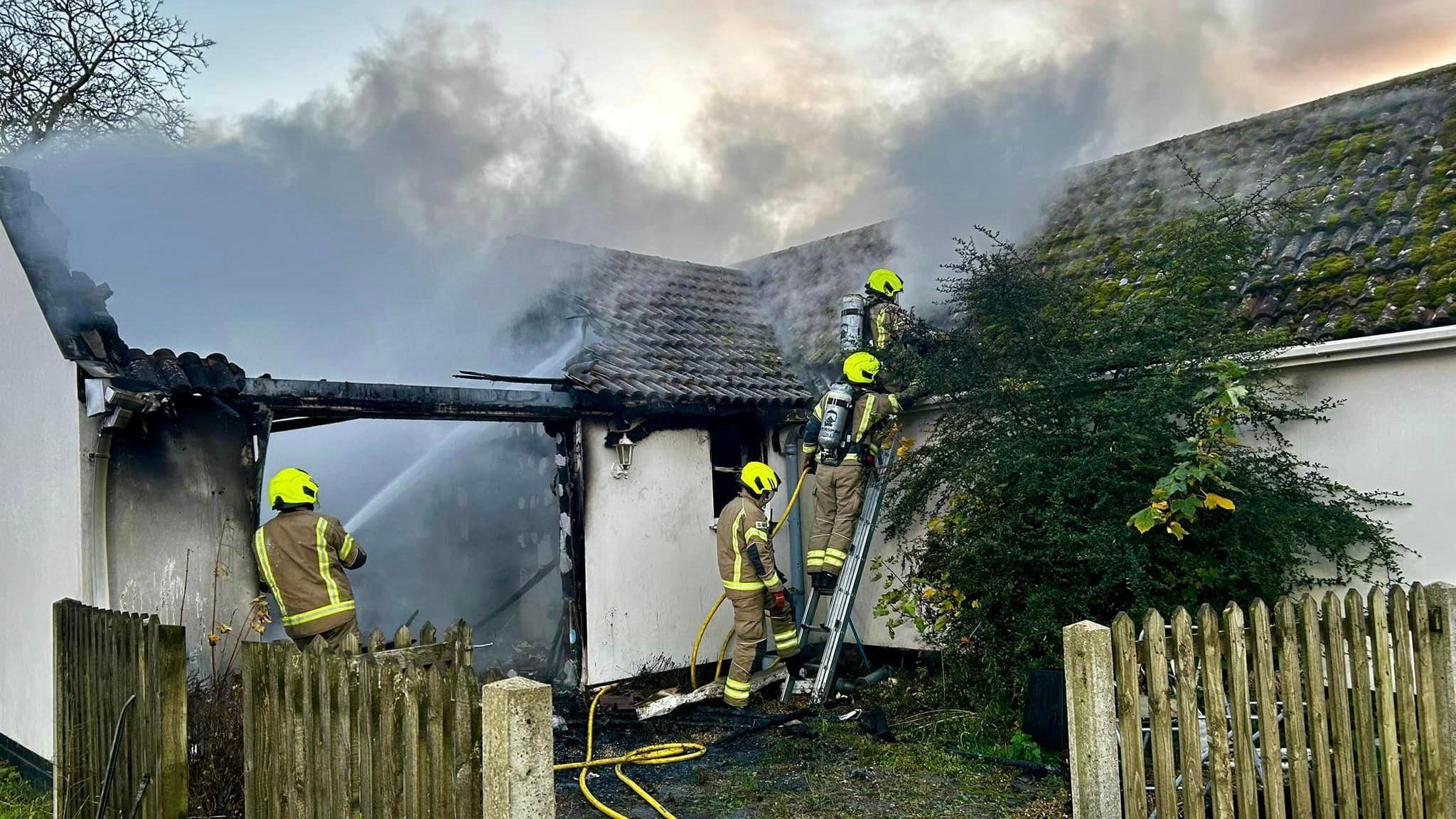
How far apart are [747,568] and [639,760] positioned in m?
2.10

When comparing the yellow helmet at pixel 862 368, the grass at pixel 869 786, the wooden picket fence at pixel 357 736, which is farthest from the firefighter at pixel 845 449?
the wooden picket fence at pixel 357 736

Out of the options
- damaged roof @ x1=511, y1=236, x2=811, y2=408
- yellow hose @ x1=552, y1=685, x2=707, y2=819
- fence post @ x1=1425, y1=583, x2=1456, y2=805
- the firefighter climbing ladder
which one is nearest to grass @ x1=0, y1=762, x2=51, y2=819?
yellow hose @ x1=552, y1=685, x2=707, y2=819

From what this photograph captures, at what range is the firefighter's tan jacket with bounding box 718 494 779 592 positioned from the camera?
877 centimetres

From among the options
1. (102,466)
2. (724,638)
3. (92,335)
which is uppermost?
(92,335)

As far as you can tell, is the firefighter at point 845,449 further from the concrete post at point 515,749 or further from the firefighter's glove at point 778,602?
the concrete post at point 515,749

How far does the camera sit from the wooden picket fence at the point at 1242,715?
429 centimetres

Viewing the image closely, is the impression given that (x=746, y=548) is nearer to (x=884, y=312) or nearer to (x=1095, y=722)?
(x=884, y=312)

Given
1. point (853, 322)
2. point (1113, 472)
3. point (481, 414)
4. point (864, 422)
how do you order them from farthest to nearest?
point (853, 322) < point (864, 422) < point (481, 414) < point (1113, 472)

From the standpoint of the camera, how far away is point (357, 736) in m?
3.78

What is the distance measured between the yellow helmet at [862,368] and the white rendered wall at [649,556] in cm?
207

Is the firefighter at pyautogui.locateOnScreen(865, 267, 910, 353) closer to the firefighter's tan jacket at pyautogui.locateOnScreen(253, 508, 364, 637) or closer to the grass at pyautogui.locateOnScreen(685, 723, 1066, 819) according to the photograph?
the grass at pyautogui.locateOnScreen(685, 723, 1066, 819)

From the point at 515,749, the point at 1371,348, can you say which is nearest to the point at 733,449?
the point at 1371,348

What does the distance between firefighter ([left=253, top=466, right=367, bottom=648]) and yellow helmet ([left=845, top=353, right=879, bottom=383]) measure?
4.32m

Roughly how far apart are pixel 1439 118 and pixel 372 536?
11.3 meters
